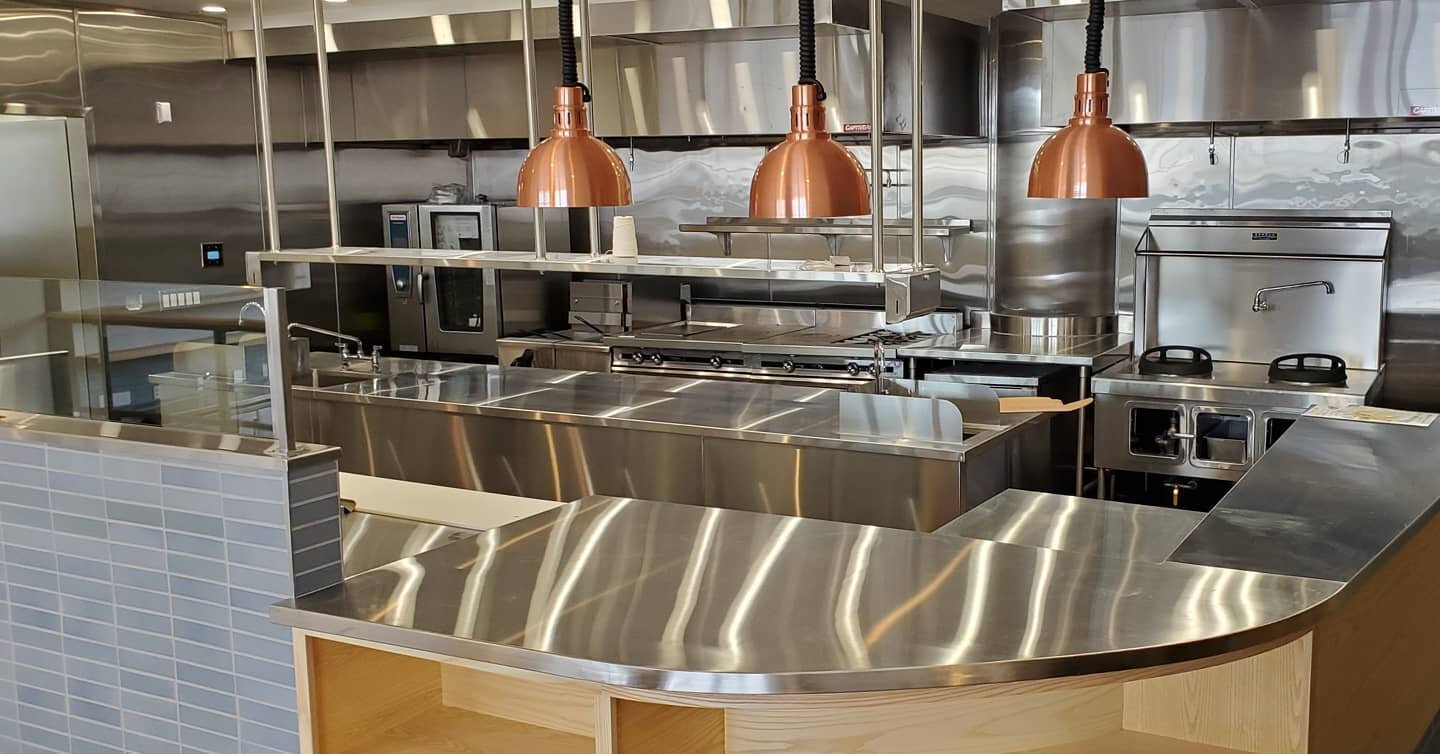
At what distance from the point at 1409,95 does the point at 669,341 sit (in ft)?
10.3

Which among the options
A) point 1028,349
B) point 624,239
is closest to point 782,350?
point 1028,349

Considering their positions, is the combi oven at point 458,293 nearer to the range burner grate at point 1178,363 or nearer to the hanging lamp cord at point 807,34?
the range burner grate at point 1178,363

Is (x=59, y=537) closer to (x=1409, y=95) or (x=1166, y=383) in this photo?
(x=1166, y=383)

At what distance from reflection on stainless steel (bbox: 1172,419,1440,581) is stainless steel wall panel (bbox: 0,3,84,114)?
5111mm

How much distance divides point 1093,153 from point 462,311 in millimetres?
4929

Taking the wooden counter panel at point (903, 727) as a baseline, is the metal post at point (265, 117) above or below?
above

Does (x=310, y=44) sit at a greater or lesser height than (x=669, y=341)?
greater

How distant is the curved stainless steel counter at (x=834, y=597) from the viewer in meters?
1.82

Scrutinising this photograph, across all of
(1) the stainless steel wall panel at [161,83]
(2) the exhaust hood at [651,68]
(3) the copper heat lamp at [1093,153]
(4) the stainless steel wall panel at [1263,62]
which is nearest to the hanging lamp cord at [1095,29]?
(3) the copper heat lamp at [1093,153]

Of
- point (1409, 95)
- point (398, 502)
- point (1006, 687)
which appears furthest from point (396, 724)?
point (1409, 95)

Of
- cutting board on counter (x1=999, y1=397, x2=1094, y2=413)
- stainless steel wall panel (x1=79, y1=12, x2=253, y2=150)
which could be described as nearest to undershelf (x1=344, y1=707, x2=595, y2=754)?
cutting board on counter (x1=999, y1=397, x2=1094, y2=413)

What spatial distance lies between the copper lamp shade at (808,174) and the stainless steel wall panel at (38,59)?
447cm

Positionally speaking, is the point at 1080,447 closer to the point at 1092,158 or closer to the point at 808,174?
the point at 1092,158

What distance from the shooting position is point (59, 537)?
2.55 metres
